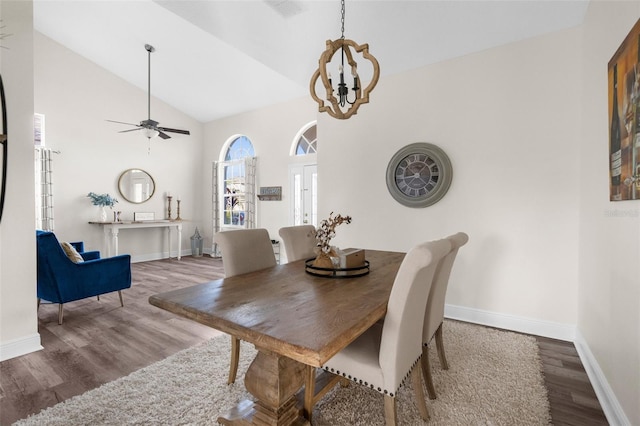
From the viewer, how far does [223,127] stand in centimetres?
705

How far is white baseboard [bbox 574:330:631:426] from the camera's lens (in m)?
1.62

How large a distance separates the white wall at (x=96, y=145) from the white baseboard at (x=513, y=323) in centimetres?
605

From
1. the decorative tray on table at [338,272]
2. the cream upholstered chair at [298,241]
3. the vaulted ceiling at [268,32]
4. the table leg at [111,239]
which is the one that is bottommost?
the table leg at [111,239]

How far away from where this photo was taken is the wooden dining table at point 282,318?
1.05 m

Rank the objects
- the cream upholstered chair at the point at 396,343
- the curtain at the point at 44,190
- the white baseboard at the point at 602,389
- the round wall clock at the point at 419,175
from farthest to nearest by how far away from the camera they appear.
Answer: the curtain at the point at 44,190 → the round wall clock at the point at 419,175 → the white baseboard at the point at 602,389 → the cream upholstered chair at the point at 396,343

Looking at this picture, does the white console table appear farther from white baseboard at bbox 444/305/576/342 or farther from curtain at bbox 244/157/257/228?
white baseboard at bbox 444/305/576/342

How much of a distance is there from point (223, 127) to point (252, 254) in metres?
5.61

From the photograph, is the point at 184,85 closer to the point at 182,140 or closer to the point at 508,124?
the point at 182,140

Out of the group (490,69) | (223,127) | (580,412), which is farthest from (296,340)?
(223,127)

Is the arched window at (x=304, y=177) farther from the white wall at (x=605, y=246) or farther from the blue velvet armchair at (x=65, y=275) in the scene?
the white wall at (x=605, y=246)

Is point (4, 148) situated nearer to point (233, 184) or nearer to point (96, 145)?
point (96, 145)

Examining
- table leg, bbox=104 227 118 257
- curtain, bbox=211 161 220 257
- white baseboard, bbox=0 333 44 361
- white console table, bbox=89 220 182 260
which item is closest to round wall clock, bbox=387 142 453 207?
white baseboard, bbox=0 333 44 361

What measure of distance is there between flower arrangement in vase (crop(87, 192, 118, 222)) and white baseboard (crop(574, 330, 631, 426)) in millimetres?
6873

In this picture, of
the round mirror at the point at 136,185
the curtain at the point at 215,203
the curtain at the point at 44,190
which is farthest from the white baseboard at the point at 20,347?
the curtain at the point at 215,203
